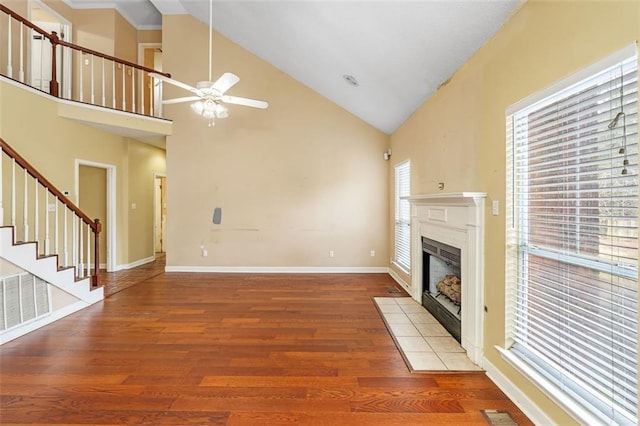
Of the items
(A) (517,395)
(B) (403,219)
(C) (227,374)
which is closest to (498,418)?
(A) (517,395)

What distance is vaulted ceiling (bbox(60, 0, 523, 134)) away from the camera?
246 centimetres

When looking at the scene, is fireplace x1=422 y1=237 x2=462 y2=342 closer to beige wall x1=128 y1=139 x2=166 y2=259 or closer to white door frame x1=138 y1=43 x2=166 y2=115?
white door frame x1=138 y1=43 x2=166 y2=115

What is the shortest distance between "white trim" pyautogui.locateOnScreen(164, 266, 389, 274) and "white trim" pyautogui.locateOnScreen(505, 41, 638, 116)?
4.24 metres

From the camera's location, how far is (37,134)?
423 cm

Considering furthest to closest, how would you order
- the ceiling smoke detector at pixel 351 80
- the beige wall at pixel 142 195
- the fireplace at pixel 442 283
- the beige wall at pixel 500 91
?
the beige wall at pixel 142 195, the ceiling smoke detector at pixel 351 80, the fireplace at pixel 442 283, the beige wall at pixel 500 91

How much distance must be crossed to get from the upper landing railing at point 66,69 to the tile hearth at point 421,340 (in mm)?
5453

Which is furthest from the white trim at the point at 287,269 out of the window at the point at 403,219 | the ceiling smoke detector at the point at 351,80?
the ceiling smoke detector at the point at 351,80

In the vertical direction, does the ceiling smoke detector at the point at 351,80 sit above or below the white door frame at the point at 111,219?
above

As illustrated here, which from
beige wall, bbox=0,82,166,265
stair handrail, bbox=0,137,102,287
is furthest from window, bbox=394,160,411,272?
beige wall, bbox=0,82,166,265

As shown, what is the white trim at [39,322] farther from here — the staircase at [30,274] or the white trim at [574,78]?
the white trim at [574,78]

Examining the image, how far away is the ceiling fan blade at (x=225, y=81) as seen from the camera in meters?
3.07

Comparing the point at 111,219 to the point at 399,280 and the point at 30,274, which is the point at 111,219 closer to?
the point at 30,274

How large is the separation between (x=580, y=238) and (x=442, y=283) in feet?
7.07

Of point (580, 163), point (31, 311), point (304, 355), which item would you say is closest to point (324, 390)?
point (304, 355)
